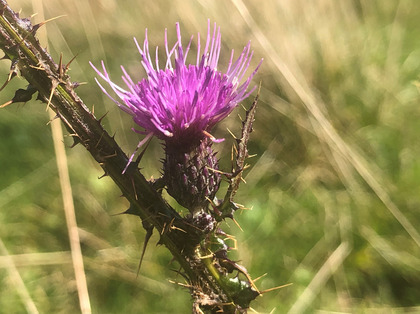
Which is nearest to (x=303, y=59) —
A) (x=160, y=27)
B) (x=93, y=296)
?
(x=160, y=27)

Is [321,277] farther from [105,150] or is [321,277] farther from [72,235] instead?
[105,150]

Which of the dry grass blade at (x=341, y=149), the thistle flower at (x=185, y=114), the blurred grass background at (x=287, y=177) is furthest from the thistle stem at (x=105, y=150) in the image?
the dry grass blade at (x=341, y=149)

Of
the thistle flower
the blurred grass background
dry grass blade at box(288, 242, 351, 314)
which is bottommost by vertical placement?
dry grass blade at box(288, 242, 351, 314)

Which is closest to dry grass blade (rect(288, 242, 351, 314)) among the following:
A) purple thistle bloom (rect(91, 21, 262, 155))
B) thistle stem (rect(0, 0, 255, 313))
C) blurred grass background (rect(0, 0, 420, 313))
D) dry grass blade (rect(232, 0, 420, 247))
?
blurred grass background (rect(0, 0, 420, 313))

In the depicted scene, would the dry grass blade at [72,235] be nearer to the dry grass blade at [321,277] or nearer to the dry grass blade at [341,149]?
the dry grass blade at [321,277]

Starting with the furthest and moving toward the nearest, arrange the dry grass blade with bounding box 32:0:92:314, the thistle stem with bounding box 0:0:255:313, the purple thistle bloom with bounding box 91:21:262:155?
the dry grass blade with bounding box 32:0:92:314 < the purple thistle bloom with bounding box 91:21:262:155 < the thistle stem with bounding box 0:0:255:313

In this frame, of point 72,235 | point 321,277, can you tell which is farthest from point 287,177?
point 72,235

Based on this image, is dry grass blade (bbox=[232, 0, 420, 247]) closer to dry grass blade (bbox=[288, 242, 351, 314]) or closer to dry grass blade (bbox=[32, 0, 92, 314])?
dry grass blade (bbox=[288, 242, 351, 314])

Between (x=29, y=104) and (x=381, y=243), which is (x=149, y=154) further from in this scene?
(x=381, y=243)

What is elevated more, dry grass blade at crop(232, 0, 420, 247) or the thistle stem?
the thistle stem
